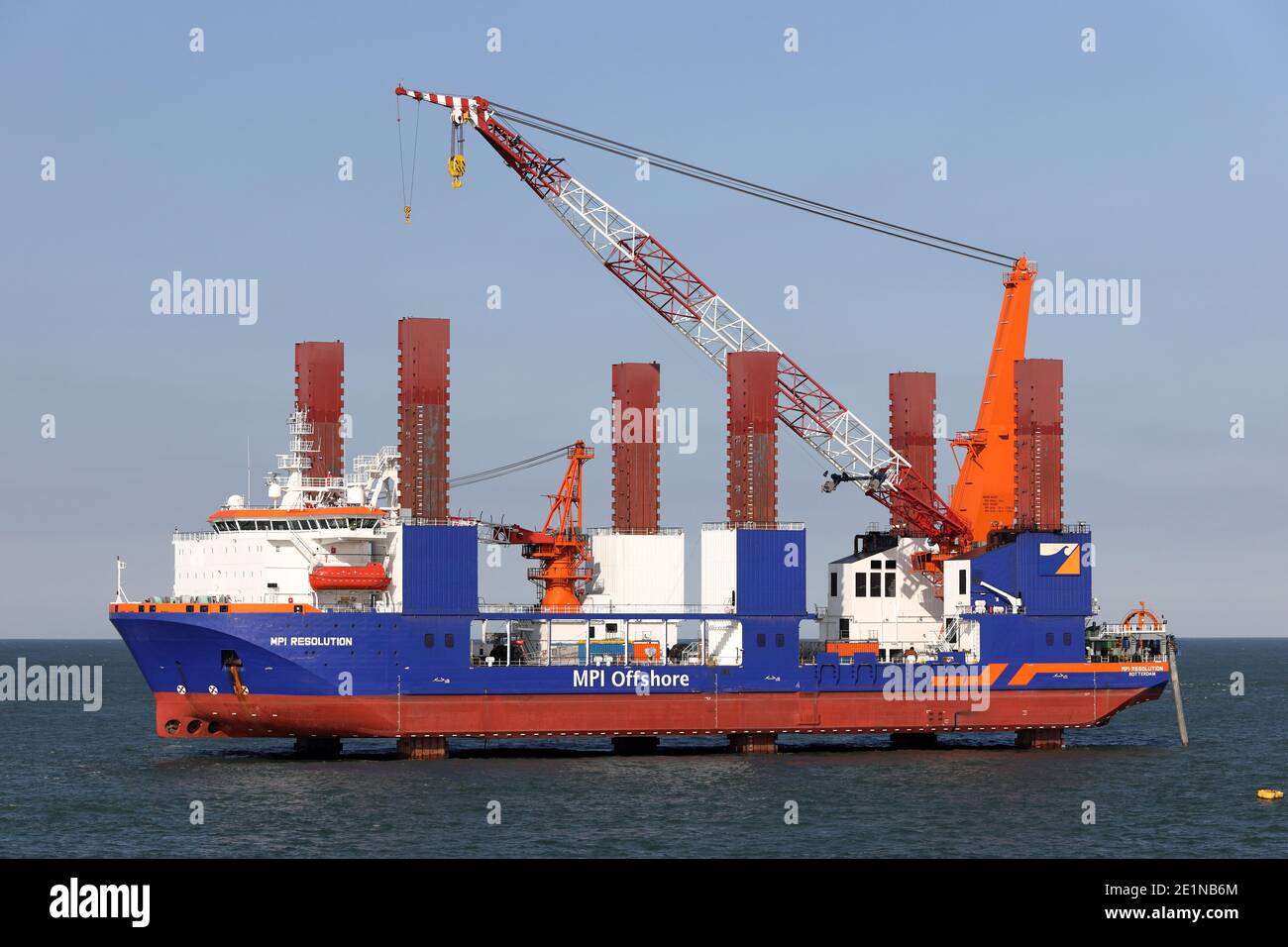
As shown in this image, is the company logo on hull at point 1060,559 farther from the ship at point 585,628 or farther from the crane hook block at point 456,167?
the crane hook block at point 456,167

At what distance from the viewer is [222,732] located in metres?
61.6

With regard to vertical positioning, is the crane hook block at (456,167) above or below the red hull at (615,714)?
above

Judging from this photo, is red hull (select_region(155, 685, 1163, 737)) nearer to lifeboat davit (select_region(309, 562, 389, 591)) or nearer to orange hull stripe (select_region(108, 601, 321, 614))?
orange hull stripe (select_region(108, 601, 321, 614))

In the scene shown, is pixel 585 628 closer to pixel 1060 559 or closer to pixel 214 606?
pixel 214 606

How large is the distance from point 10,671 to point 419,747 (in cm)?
14287

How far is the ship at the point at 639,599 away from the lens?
60969 millimetres

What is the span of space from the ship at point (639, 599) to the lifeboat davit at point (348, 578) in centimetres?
16

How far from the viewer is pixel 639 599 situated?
6738 cm

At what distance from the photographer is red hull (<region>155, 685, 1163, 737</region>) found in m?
60.7

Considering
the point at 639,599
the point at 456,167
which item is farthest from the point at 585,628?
the point at 456,167

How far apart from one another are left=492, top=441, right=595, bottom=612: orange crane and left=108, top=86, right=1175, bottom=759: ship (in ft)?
0.35

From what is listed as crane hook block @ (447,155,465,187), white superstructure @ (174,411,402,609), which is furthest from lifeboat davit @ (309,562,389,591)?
crane hook block @ (447,155,465,187)

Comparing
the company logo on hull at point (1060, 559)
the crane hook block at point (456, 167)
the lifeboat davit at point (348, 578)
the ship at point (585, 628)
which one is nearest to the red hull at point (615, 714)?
the ship at point (585, 628)
